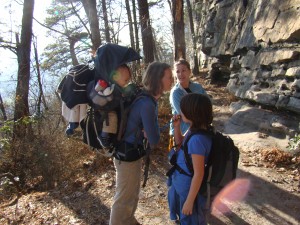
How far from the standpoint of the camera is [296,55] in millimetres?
5824

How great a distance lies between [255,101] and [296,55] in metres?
1.52

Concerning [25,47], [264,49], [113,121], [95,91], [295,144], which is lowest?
[295,144]

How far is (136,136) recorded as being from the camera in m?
2.47

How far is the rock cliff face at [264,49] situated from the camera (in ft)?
19.4

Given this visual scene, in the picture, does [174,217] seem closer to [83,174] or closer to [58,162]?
[83,174]

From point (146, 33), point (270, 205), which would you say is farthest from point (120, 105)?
point (146, 33)

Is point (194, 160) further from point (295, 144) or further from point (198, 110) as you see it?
point (295, 144)

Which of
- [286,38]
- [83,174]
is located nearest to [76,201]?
[83,174]

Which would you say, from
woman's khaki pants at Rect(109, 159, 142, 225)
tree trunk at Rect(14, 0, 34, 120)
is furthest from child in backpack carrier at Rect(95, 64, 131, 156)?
tree trunk at Rect(14, 0, 34, 120)

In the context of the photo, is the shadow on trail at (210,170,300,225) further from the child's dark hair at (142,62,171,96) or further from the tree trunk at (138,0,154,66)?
the tree trunk at (138,0,154,66)

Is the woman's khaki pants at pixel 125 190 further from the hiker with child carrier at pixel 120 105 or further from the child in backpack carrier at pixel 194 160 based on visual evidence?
the child in backpack carrier at pixel 194 160

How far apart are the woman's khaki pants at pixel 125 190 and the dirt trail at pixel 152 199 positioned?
0.93 metres

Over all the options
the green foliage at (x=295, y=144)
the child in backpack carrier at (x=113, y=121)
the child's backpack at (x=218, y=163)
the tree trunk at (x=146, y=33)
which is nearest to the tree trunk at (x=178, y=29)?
the tree trunk at (x=146, y=33)

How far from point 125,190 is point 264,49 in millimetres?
6074
